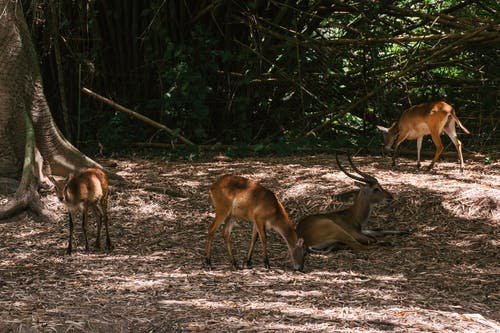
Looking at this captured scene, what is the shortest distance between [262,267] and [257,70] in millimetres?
6420

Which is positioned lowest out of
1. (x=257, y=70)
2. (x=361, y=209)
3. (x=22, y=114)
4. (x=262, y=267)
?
(x=262, y=267)

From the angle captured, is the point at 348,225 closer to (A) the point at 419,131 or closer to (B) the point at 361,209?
(B) the point at 361,209

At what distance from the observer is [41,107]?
29.5 ft

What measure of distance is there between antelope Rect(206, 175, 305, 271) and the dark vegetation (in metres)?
4.63

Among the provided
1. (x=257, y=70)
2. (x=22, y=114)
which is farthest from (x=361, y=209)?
(x=257, y=70)

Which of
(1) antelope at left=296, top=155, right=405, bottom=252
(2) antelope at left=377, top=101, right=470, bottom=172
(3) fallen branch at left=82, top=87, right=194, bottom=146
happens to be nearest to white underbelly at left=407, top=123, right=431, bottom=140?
(2) antelope at left=377, top=101, right=470, bottom=172

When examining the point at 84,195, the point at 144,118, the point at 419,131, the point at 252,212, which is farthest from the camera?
the point at 144,118

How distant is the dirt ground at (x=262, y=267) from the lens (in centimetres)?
539

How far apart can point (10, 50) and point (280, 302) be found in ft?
15.8

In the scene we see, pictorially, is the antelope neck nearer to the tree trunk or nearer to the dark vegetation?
the tree trunk

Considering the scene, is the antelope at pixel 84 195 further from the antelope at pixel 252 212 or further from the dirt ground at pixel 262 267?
the antelope at pixel 252 212

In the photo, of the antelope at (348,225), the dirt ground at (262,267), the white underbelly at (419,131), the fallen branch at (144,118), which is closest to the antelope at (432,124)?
the white underbelly at (419,131)

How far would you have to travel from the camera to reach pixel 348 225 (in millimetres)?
7887

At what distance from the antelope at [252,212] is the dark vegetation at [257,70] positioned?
463 cm
